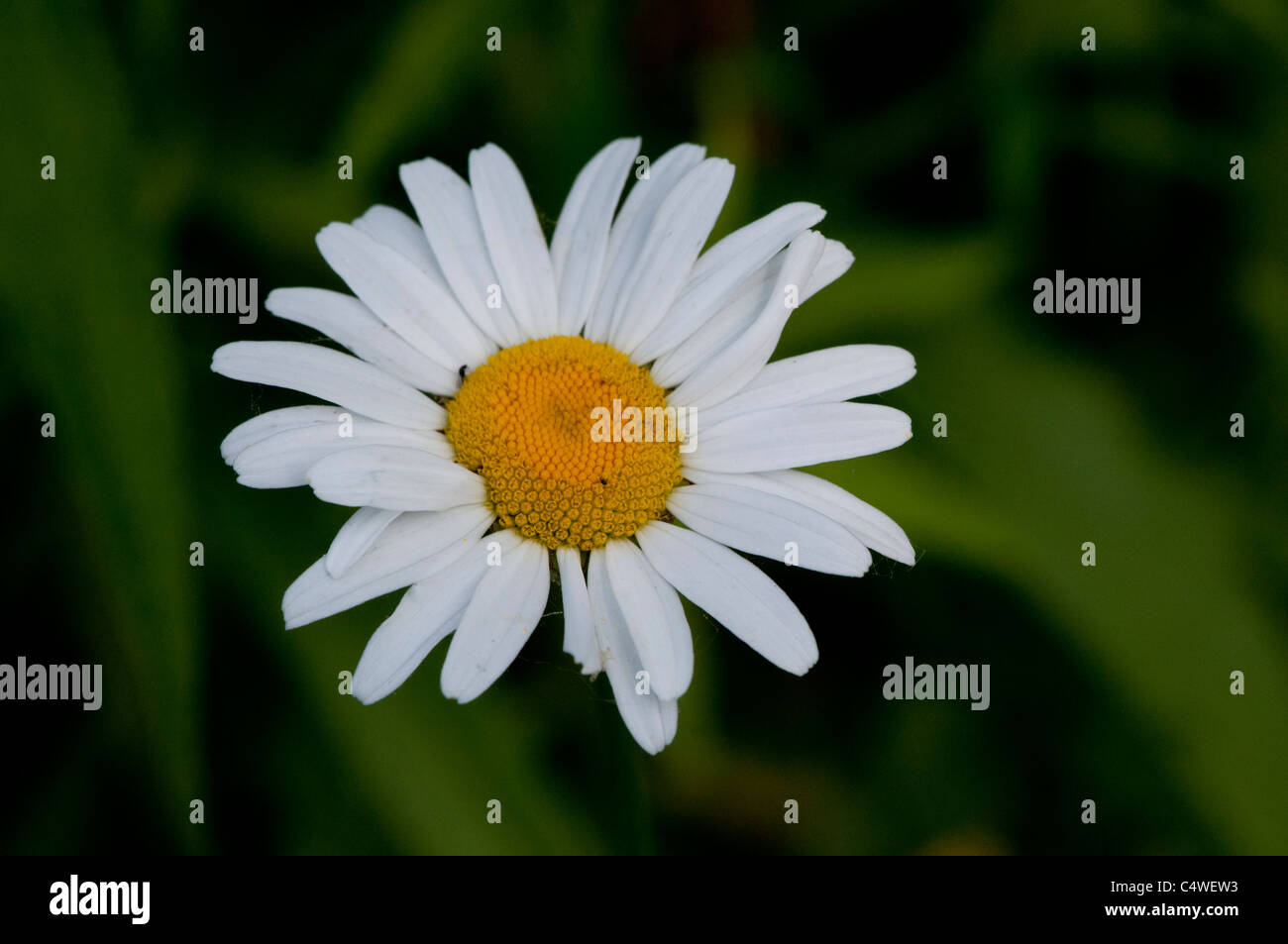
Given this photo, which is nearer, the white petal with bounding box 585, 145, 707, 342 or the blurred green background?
the white petal with bounding box 585, 145, 707, 342

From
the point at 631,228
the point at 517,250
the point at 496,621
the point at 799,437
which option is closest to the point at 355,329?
the point at 517,250

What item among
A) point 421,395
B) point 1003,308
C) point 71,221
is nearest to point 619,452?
point 421,395

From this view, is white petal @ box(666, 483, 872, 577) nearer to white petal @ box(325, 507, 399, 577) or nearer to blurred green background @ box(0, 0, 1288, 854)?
white petal @ box(325, 507, 399, 577)

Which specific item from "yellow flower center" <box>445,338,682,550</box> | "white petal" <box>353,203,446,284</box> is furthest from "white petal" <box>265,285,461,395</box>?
"white petal" <box>353,203,446,284</box>

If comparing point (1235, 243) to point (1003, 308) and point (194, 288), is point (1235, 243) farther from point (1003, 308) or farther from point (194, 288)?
point (194, 288)

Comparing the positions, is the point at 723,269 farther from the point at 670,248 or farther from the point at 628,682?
the point at 628,682
